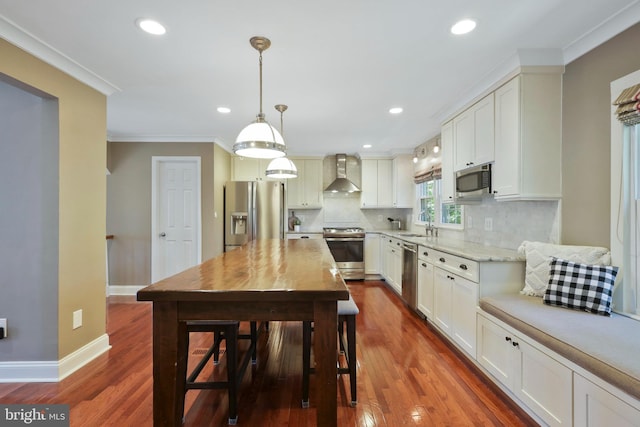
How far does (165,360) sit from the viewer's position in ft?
4.27

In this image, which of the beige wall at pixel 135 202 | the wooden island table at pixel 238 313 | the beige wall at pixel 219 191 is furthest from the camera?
the beige wall at pixel 219 191

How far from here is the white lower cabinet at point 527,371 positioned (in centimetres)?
146

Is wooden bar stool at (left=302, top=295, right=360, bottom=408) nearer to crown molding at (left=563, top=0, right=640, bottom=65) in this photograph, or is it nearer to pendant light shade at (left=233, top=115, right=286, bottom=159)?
pendant light shade at (left=233, top=115, right=286, bottom=159)

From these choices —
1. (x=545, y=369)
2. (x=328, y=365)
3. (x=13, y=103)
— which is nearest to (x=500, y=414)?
(x=545, y=369)

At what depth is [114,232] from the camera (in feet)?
14.5

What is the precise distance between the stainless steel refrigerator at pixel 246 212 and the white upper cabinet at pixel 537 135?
11.9 feet

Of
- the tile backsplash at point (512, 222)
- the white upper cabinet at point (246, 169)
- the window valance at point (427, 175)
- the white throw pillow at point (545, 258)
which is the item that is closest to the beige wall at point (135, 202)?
the white upper cabinet at point (246, 169)

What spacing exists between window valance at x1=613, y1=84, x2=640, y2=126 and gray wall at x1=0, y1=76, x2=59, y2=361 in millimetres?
3857

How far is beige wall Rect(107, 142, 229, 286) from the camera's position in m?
4.42

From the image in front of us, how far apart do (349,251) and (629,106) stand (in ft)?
13.1

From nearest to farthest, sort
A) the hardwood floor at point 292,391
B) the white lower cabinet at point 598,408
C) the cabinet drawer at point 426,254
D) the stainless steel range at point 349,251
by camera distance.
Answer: the white lower cabinet at point 598,408 < the hardwood floor at point 292,391 < the cabinet drawer at point 426,254 < the stainless steel range at point 349,251

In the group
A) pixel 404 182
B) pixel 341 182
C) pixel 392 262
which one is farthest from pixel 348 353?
pixel 404 182

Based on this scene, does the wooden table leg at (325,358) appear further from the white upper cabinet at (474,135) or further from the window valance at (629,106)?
the white upper cabinet at (474,135)

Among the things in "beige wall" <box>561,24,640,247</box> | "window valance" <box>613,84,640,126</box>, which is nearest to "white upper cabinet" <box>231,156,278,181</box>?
"beige wall" <box>561,24,640,247</box>
